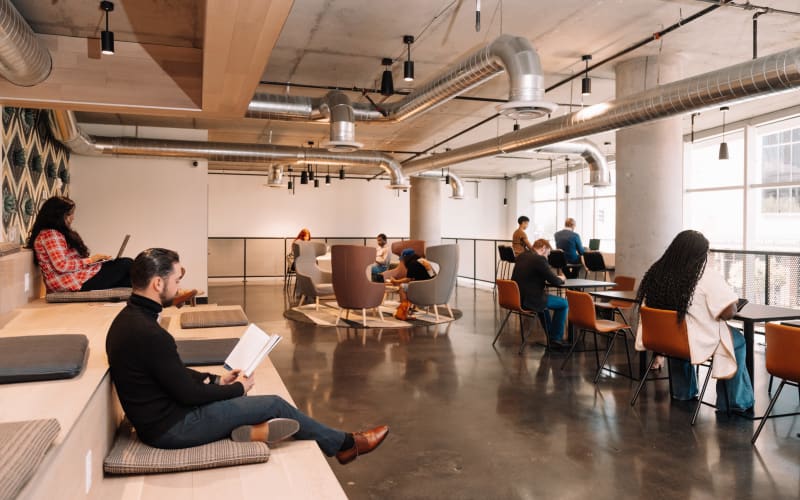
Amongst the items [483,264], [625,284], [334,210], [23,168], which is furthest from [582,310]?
[334,210]

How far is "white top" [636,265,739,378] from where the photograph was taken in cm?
409

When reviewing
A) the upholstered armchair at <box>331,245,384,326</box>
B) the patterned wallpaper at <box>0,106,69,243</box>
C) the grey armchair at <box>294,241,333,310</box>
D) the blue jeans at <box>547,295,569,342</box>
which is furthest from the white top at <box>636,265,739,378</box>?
the grey armchair at <box>294,241,333,310</box>

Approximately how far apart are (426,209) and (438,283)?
841 cm

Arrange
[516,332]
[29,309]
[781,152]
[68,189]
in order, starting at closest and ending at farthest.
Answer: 1. [29,309]
2. [516,332]
3. [68,189]
4. [781,152]

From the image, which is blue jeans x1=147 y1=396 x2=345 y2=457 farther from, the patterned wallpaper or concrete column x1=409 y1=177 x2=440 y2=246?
concrete column x1=409 y1=177 x2=440 y2=246

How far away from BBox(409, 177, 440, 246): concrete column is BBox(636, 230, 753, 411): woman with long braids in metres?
12.2

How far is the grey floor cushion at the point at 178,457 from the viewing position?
2.12 m

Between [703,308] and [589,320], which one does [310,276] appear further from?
[703,308]

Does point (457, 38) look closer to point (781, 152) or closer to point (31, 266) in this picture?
point (31, 266)

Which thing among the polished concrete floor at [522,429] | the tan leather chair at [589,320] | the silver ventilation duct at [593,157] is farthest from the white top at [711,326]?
the silver ventilation duct at [593,157]

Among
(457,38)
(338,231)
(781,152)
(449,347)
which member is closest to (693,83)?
(457,38)

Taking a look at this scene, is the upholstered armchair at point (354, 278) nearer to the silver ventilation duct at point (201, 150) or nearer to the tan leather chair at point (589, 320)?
the tan leather chair at point (589, 320)

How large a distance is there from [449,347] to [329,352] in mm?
1369

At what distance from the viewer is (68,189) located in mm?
9203
